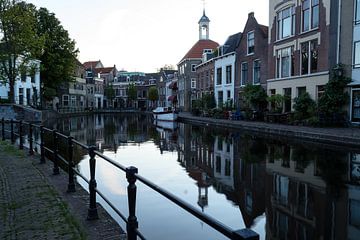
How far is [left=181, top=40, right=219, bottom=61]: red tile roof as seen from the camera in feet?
185

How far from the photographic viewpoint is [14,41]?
3203 centimetres

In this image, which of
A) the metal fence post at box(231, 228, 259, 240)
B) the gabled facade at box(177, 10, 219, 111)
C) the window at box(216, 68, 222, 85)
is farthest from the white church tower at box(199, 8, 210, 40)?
the metal fence post at box(231, 228, 259, 240)

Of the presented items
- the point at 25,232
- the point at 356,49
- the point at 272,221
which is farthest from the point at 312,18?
the point at 25,232

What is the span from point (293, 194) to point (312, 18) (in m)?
20.5

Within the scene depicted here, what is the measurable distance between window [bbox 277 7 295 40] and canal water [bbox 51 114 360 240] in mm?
15637

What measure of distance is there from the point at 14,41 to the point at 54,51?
1347cm

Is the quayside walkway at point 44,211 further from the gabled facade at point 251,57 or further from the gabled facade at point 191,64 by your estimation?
the gabled facade at point 191,64

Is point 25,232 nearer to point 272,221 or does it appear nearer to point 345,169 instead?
point 272,221

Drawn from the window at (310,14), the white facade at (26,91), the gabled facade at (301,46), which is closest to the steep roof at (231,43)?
the gabled facade at (301,46)

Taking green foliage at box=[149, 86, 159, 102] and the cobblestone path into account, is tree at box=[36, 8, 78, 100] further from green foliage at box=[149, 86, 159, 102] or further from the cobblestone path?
the cobblestone path

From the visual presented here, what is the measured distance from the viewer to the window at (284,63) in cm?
2650

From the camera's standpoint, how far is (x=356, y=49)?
67.1ft

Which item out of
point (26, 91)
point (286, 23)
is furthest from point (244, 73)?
point (26, 91)

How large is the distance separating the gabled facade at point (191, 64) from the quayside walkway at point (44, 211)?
46221 mm
